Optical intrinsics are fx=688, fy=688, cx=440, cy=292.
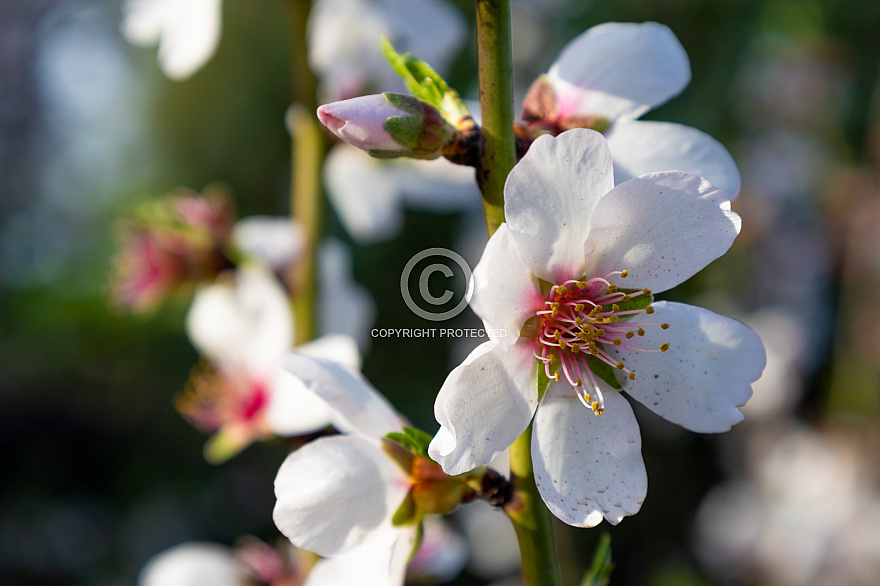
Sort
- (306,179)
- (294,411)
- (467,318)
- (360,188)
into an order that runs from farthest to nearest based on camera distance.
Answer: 1. (467,318)
2. (360,188)
3. (306,179)
4. (294,411)

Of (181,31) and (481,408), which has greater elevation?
(181,31)

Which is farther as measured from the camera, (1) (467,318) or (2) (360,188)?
(1) (467,318)

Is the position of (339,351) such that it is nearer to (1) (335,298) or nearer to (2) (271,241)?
(1) (335,298)

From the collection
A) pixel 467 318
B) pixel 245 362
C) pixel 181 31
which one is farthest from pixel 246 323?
pixel 467 318

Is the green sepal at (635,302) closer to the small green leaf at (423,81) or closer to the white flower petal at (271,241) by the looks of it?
the small green leaf at (423,81)

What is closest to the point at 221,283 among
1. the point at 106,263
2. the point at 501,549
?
the point at 501,549

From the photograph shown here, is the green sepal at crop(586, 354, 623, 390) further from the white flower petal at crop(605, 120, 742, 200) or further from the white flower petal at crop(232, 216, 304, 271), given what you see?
the white flower petal at crop(232, 216, 304, 271)

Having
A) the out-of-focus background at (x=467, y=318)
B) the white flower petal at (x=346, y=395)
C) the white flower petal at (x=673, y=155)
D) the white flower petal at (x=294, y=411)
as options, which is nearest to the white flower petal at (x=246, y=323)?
the white flower petal at (x=294, y=411)
